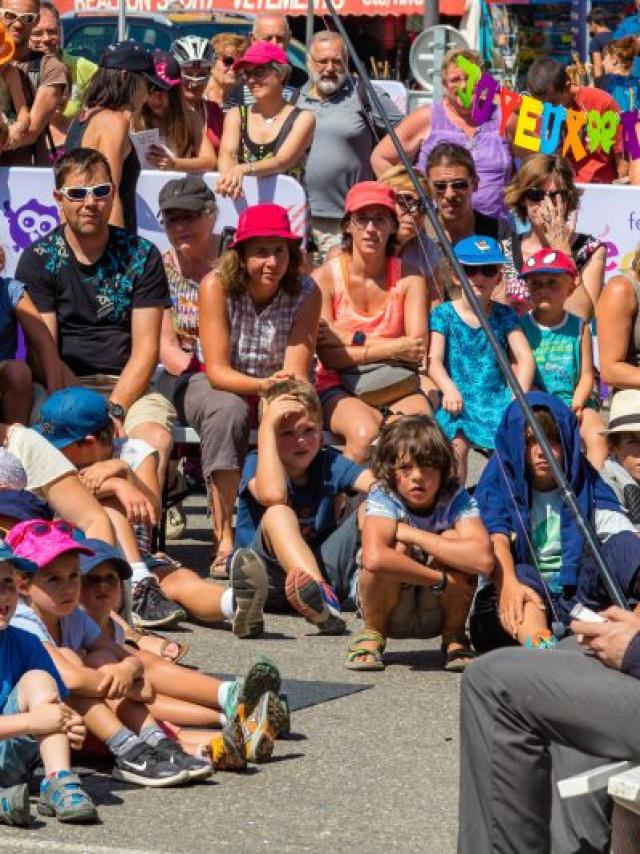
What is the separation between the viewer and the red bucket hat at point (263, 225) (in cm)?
884

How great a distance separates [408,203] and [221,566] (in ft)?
7.17

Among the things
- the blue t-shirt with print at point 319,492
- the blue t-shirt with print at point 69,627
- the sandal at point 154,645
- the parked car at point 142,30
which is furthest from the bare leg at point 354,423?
the parked car at point 142,30

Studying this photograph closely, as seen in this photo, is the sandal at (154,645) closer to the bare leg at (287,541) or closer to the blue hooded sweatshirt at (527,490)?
the bare leg at (287,541)

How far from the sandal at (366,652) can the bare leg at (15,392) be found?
6.28ft

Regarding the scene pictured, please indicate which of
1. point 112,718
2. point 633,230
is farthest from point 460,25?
point 112,718

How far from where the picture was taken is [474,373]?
930 centimetres

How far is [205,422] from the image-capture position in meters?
8.91

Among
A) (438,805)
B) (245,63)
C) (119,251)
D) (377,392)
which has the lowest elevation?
(438,805)

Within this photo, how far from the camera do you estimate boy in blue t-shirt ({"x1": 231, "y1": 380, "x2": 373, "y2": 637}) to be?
8055mm

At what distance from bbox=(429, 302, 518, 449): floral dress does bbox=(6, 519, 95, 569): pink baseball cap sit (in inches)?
134

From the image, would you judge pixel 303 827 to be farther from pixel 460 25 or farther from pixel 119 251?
pixel 460 25

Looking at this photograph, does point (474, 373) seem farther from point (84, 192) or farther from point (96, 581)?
point (96, 581)

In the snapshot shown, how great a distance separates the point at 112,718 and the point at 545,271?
414 cm

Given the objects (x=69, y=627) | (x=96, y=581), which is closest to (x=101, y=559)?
(x=96, y=581)
